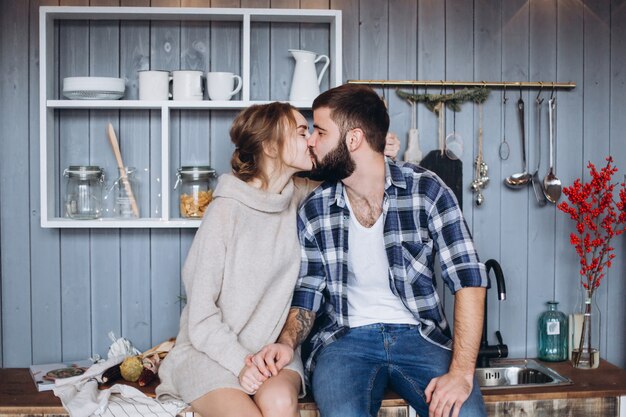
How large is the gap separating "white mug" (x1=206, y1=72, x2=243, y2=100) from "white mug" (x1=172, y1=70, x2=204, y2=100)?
37 mm

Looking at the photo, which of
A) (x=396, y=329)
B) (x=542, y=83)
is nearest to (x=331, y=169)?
(x=396, y=329)

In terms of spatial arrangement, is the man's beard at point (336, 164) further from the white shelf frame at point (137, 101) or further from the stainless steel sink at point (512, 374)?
the stainless steel sink at point (512, 374)

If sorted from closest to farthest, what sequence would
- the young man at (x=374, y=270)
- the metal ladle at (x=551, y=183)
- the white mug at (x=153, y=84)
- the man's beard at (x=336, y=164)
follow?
1. the young man at (x=374, y=270)
2. the man's beard at (x=336, y=164)
3. the white mug at (x=153, y=84)
4. the metal ladle at (x=551, y=183)

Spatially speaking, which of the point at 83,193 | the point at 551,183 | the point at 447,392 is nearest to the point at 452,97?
the point at 551,183

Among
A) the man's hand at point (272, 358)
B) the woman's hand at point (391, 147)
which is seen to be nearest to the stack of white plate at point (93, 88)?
the woman's hand at point (391, 147)

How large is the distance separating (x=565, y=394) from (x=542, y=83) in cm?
119

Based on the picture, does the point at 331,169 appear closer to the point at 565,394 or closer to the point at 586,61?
the point at 565,394

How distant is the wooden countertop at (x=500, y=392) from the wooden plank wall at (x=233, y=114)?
0.30 meters

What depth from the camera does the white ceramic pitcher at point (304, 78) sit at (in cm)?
271

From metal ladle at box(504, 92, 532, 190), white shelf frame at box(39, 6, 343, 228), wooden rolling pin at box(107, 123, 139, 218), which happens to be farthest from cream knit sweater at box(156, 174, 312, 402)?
metal ladle at box(504, 92, 532, 190)

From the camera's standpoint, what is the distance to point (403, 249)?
2.37 metres

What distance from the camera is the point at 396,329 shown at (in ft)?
7.84

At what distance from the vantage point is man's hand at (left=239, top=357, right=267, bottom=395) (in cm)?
216

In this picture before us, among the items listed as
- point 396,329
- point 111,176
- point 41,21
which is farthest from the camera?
point 111,176
